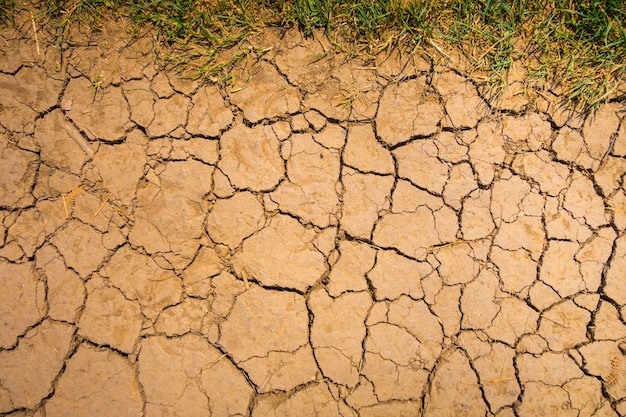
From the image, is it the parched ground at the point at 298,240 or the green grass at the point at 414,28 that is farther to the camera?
the green grass at the point at 414,28

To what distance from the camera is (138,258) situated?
2.01m

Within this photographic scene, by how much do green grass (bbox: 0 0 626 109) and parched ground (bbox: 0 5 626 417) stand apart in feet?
0.34

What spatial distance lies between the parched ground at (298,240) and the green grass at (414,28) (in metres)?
0.10

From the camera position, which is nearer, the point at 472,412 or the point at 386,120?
the point at 472,412

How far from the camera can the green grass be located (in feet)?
7.06

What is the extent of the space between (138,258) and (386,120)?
141 centimetres

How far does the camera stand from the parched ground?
1936 millimetres

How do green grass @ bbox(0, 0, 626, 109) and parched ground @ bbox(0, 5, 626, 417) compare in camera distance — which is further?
green grass @ bbox(0, 0, 626, 109)

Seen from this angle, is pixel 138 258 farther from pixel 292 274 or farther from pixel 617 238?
pixel 617 238

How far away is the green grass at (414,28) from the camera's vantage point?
2150mm

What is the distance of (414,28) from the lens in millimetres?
2176

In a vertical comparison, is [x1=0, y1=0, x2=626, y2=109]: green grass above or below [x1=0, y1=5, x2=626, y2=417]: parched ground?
above

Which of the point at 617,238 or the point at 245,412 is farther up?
the point at 617,238

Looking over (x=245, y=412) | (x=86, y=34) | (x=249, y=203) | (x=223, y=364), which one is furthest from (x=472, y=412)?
(x=86, y=34)
